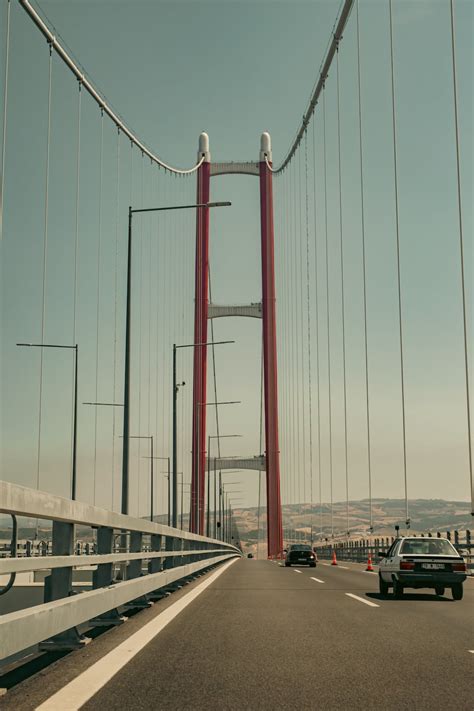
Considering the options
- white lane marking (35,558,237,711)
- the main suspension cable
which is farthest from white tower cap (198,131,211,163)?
white lane marking (35,558,237,711)

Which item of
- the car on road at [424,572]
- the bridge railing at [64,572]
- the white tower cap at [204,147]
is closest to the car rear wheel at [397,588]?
the car on road at [424,572]

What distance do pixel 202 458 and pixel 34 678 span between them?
5126 cm

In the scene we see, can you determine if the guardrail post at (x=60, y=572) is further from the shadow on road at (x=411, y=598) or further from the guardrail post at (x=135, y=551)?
the shadow on road at (x=411, y=598)

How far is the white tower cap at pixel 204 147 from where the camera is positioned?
5965 centimetres

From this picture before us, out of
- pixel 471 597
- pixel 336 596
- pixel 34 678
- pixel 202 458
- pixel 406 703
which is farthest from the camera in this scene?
pixel 202 458

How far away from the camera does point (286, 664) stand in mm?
6449

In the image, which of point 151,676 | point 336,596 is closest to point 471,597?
point 336,596

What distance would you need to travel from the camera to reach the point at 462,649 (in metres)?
7.50

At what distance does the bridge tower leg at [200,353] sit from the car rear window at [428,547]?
3750cm

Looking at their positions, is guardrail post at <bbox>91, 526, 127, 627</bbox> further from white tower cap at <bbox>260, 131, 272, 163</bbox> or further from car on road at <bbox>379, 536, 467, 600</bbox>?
white tower cap at <bbox>260, 131, 272, 163</bbox>

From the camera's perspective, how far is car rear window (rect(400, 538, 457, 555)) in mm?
15727

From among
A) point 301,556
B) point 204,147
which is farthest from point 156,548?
point 204,147

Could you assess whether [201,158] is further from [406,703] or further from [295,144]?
[406,703]

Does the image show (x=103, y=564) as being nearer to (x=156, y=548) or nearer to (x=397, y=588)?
(x=156, y=548)
